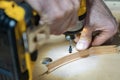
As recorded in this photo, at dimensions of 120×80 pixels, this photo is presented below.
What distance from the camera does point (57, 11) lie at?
0.47 meters

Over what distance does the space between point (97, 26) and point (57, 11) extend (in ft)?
1.25

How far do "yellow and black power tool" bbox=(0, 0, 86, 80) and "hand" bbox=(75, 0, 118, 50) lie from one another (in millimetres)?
393

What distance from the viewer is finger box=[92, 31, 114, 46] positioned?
2.72 ft

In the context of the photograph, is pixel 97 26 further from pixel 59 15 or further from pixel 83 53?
pixel 59 15

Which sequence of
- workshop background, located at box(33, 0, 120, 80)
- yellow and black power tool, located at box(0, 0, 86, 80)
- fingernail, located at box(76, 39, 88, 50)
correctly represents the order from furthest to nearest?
fingernail, located at box(76, 39, 88, 50), workshop background, located at box(33, 0, 120, 80), yellow and black power tool, located at box(0, 0, 86, 80)

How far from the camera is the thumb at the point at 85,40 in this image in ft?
2.62

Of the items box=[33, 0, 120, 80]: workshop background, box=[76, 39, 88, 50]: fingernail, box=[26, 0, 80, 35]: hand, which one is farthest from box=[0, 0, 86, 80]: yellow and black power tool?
box=[76, 39, 88, 50]: fingernail

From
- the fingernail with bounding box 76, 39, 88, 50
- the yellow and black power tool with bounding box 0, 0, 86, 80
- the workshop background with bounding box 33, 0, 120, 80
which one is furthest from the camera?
the fingernail with bounding box 76, 39, 88, 50

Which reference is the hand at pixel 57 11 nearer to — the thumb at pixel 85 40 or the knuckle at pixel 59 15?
the knuckle at pixel 59 15

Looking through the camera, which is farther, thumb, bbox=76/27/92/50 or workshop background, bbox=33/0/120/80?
thumb, bbox=76/27/92/50

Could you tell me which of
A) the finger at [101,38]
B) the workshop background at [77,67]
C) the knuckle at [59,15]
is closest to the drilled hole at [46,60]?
→ the workshop background at [77,67]

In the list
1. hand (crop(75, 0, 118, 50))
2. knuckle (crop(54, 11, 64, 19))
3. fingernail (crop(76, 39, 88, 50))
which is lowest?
fingernail (crop(76, 39, 88, 50))

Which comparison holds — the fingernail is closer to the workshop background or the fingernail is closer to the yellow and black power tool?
the workshop background

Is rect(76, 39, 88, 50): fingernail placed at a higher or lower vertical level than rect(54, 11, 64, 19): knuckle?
lower
